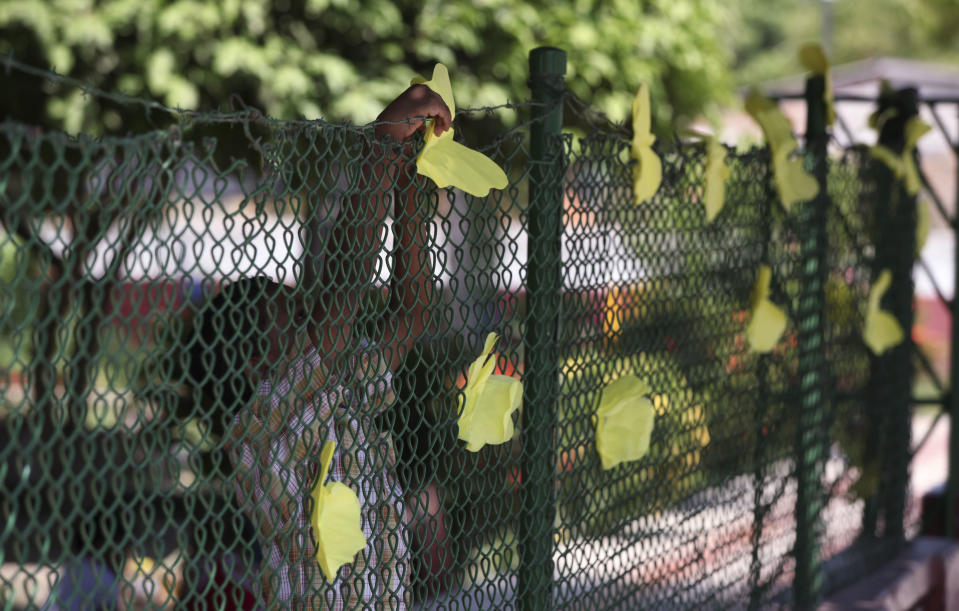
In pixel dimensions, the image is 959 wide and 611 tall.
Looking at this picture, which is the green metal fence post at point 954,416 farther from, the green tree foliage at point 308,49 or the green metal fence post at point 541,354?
the green metal fence post at point 541,354

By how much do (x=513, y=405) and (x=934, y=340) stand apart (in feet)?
42.4

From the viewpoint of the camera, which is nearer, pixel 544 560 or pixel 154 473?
pixel 154 473

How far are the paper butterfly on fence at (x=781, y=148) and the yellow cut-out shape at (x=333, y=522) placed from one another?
1782 millimetres

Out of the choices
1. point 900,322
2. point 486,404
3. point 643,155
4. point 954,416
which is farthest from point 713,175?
point 954,416

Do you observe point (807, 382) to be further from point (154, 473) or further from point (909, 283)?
point (154, 473)

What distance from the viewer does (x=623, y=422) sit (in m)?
2.39

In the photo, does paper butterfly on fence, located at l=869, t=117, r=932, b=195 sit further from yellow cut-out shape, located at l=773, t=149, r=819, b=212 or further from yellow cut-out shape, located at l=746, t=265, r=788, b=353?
yellow cut-out shape, located at l=746, t=265, r=788, b=353

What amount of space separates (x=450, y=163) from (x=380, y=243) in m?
0.19

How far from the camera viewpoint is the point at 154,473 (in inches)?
58.4

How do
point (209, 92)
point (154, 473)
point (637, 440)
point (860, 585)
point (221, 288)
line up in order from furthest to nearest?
point (209, 92)
point (860, 585)
point (637, 440)
point (221, 288)
point (154, 473)

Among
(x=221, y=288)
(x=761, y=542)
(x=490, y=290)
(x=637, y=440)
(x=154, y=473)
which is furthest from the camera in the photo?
(x=761, y=542)

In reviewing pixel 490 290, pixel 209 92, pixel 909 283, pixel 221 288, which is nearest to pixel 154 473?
pixel 221 288

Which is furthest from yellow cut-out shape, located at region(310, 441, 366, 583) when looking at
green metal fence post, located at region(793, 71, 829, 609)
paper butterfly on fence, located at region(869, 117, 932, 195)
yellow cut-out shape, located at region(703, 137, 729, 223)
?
paper butterfly on fence, located at region(869, 117, 932, 195)

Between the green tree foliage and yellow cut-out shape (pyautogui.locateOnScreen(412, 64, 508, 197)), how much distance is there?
118 inches
